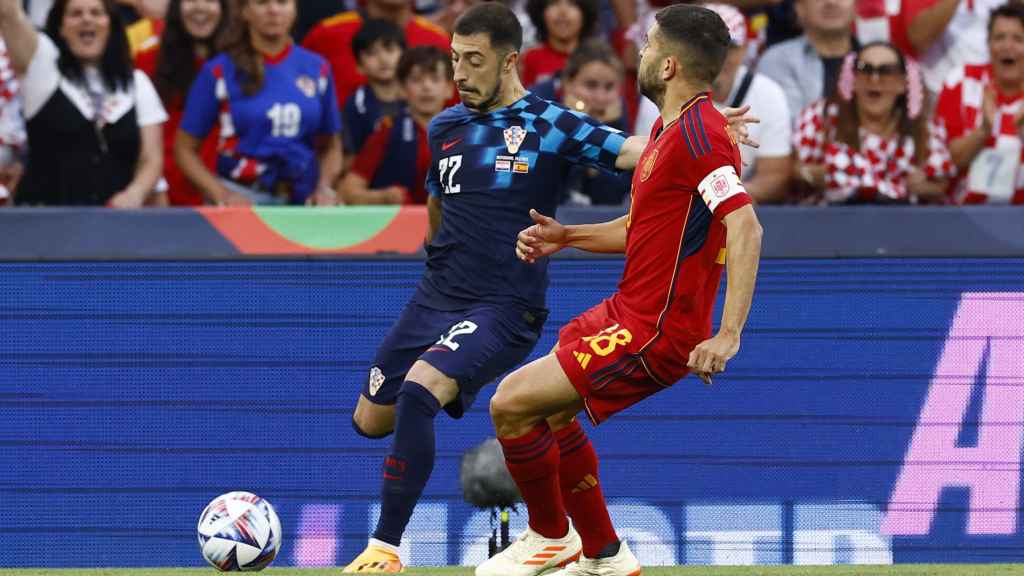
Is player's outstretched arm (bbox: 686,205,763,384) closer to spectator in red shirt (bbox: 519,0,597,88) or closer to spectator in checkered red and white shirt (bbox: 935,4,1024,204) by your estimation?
spectator in checkered red and white shirt (bbox: 935,4,1024,204)

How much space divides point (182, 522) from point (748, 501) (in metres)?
2.67

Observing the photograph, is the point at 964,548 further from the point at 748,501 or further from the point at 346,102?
the point at 346,102

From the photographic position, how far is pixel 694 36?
5.58 m

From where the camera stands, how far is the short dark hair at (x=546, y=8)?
9.42 metres

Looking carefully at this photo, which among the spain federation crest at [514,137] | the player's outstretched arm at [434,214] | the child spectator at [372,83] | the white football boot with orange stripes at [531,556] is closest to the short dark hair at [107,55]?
the child spectator at [372,83]

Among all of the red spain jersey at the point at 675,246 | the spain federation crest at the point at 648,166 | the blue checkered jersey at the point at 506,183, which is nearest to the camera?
the red spain jersey at the point at 675,246

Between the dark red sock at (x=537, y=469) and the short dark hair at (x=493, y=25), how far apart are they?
1.62 metres

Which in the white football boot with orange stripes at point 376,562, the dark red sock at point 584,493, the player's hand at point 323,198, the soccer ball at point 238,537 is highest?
the player's hand at point 323,198

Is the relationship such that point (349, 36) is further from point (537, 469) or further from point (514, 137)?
point (537, 469)

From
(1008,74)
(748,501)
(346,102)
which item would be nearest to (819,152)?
(1008,74)

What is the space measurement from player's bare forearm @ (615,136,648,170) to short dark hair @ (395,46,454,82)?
102 inches

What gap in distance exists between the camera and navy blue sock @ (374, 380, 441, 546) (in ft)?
20.6

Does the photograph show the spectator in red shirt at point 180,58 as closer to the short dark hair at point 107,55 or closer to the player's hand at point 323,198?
A: the short dark hair at point 107,55

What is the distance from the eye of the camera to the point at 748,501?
775 centimetres
